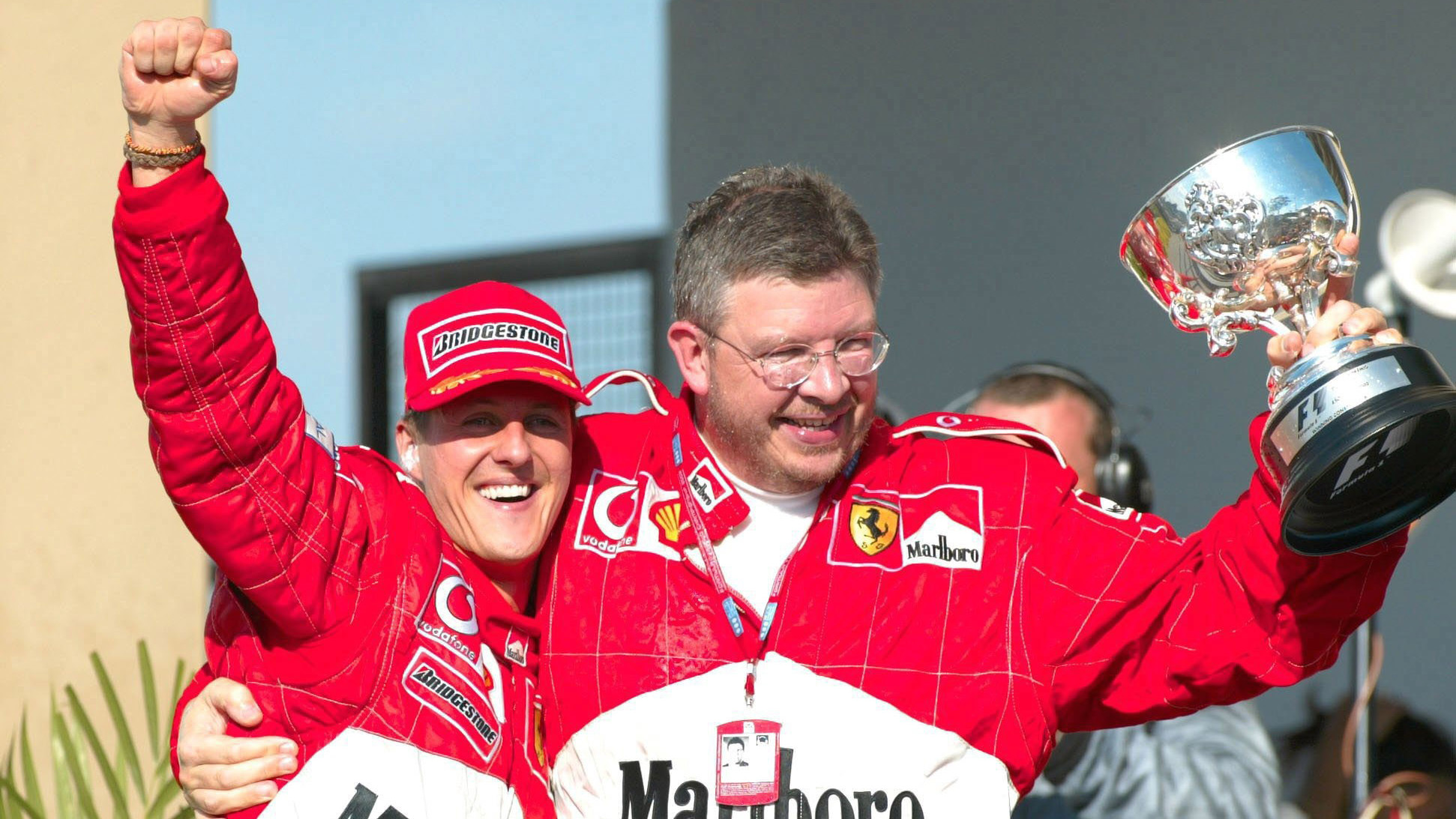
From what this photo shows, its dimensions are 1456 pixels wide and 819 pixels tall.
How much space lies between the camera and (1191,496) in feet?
16.4

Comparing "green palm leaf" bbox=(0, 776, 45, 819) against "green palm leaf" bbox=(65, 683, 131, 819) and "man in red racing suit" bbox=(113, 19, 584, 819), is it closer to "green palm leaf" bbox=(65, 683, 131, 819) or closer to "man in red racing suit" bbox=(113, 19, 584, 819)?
"green palm leaf" bbox=(65, 683, 131, 819)

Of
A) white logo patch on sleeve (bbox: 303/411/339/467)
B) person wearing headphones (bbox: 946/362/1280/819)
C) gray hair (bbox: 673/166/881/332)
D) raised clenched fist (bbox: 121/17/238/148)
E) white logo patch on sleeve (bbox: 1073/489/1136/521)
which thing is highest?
raised clenched fist (bbox: 121/17/238/148)

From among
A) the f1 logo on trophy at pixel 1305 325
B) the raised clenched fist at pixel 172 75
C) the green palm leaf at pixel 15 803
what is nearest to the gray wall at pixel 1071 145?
the f1 logo on trophy at pixel 1305 325

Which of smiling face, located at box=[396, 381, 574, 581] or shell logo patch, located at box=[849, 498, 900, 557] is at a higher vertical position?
smiling face, located at box=[396, 381, 574, 581]

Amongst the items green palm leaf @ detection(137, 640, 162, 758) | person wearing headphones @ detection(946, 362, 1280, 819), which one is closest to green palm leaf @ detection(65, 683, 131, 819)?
green palm leaf @ detection(137, 640, 162, 758)

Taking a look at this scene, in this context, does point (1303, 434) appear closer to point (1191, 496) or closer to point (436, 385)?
point (436, 385)

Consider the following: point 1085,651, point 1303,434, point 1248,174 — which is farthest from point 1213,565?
point 1248,174

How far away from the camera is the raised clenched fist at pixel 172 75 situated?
1.91m

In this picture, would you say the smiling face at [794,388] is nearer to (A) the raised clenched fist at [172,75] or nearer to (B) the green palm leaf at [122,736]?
(A) the raised clenched fist at [172,75]

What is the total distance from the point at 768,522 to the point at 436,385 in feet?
2.05

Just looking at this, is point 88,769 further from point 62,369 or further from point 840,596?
point 840,596

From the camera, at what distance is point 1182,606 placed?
2.39 meters

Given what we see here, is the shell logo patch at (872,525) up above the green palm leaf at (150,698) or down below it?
above

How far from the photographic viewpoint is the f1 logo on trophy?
1.97 meters
